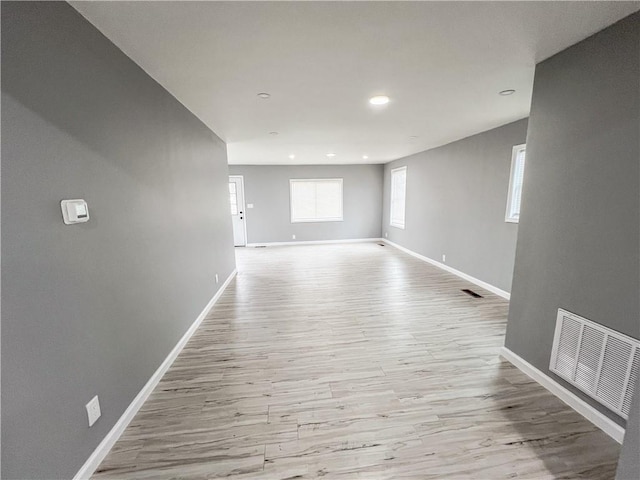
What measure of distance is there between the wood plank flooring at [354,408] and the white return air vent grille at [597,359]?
0.78 ft

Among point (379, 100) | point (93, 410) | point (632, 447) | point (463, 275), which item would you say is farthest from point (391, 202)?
point (93, 410)

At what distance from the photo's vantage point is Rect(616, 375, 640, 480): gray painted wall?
971 mm

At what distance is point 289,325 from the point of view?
10.0ft

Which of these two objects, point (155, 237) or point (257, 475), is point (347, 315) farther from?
point (155, 237)

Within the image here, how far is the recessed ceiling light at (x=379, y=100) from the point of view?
2506 millimetres

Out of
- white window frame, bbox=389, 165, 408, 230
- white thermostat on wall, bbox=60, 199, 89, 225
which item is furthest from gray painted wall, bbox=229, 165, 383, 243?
white thermostat on wall, bbox=60, 199, 89, 225

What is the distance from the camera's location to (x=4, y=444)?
0.96 m

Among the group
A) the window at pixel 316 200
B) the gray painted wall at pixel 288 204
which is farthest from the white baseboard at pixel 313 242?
the window at pixel 316 200

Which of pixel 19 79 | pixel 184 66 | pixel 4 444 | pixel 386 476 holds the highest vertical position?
pixel 184 66

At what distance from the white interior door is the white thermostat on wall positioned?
6019 mm

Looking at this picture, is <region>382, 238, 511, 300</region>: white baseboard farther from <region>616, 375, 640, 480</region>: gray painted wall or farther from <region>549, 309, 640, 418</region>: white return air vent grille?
<region>616, 375, 640, 480</region>: gray painted wall

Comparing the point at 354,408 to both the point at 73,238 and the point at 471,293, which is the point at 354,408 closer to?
the point at 73,238

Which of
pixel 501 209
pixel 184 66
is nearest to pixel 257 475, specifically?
pixel 184 66

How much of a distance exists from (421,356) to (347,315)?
3.43 feet
